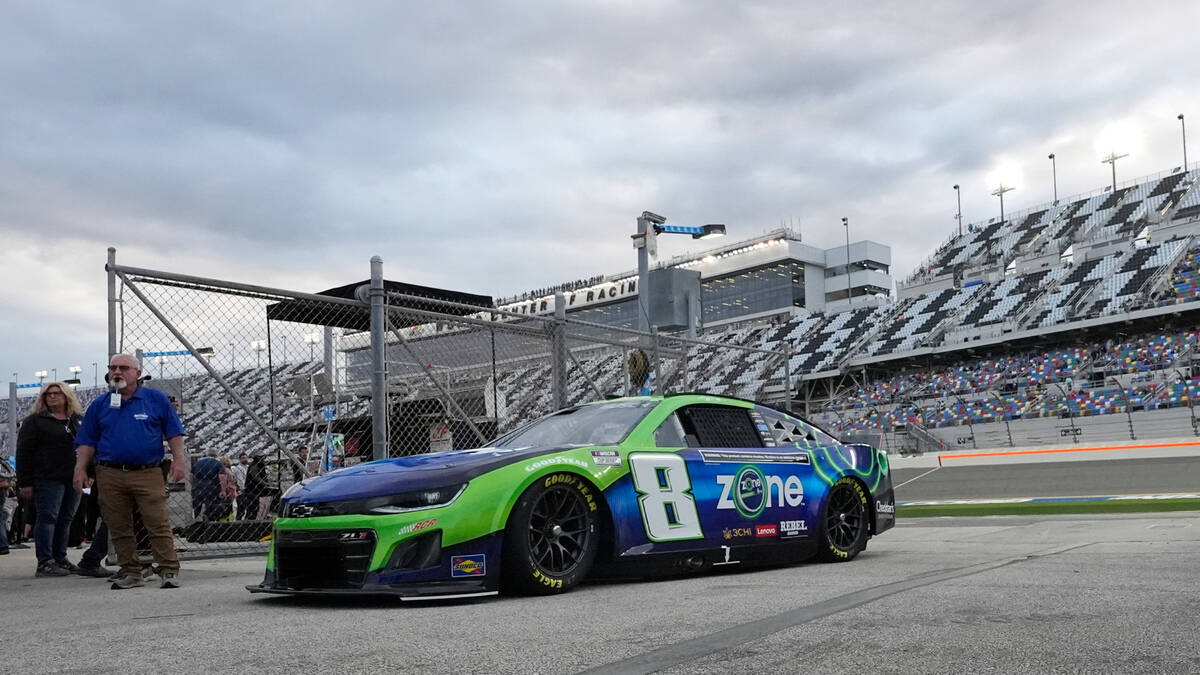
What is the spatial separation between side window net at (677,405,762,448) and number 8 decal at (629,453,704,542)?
0.39m

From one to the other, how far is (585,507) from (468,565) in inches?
32.2

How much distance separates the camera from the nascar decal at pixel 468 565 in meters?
4.87

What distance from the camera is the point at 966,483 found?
21.6m

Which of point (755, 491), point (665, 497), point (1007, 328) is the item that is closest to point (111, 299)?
point (665, 497)

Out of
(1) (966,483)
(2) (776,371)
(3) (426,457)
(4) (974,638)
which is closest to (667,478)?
(3) (426,457)

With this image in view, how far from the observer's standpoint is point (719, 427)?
21.7 feet

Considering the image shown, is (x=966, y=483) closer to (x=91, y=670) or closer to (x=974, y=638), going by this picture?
(x=974, y=638)

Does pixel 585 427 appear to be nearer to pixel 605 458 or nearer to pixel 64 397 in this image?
pixel 605 458

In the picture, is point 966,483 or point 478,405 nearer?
point 478,405

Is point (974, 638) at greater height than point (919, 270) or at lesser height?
lesser

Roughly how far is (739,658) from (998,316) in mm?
44643

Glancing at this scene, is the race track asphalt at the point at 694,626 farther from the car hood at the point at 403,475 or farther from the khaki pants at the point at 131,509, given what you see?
the car hood at the point at 403,475

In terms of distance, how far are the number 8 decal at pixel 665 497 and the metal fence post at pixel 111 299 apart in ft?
13.5

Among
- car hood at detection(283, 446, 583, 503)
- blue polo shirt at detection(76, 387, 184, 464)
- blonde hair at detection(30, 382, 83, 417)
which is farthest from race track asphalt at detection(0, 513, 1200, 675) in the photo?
blonde hair at detection(30, 382, 83, 417)
